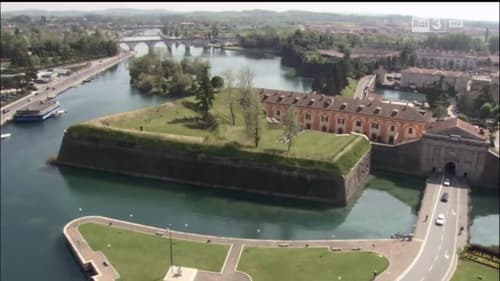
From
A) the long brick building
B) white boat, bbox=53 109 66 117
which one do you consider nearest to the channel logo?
the long brick building

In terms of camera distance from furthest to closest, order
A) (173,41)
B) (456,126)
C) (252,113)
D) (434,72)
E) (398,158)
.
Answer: (173,41) < (434,72) < (398,158) < (456,126) < (252,113)

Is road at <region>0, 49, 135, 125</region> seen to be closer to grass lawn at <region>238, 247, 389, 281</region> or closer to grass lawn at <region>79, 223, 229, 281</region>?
grass lawn at <region>79, 223, 229, 281</region>

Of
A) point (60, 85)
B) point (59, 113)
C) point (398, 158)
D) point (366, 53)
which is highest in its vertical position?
point (366, 53)

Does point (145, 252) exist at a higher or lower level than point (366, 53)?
lower

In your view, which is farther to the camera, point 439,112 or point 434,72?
point 434,72

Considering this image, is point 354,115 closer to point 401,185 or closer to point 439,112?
point 401,185

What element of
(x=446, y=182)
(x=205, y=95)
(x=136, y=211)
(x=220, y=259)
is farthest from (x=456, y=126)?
(x=136, y=211)
